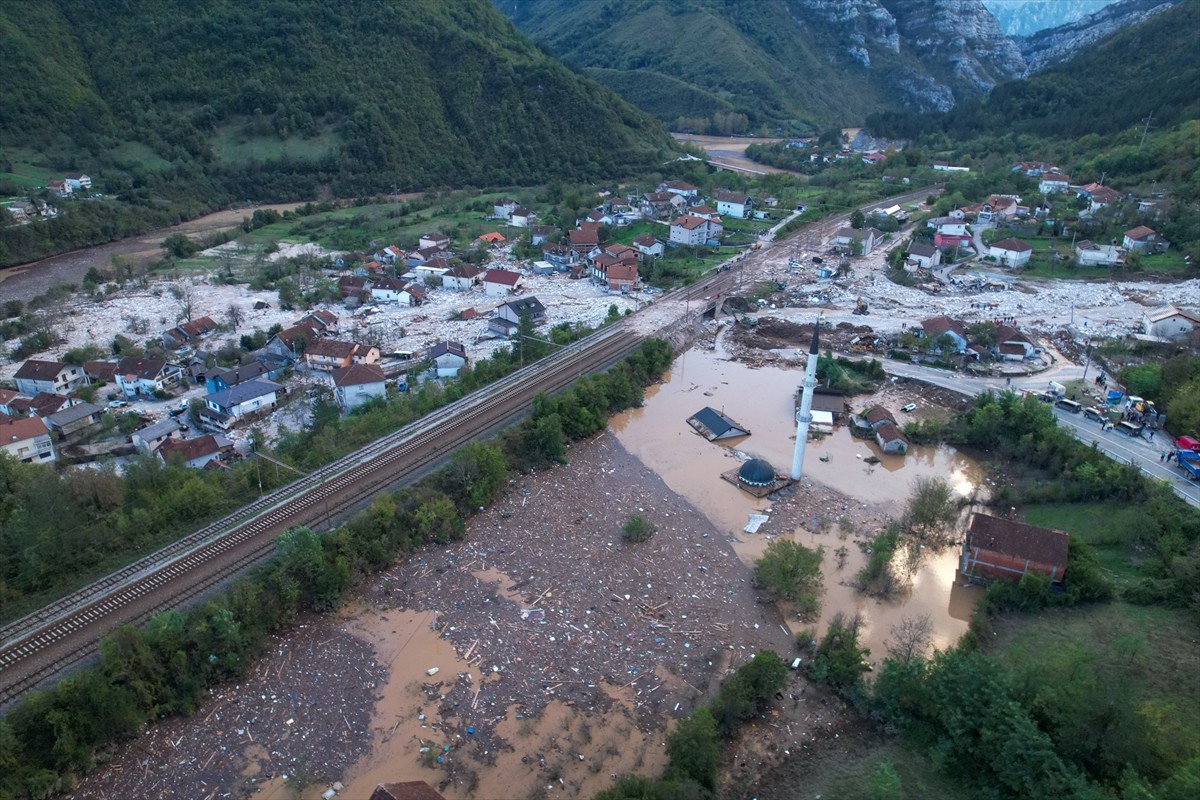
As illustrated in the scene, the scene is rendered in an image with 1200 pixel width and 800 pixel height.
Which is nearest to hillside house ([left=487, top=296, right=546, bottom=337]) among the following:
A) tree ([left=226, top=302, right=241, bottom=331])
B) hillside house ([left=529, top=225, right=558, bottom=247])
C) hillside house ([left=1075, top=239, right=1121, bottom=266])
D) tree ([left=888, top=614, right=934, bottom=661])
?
tree ([left=226, top=302, right=241, bottom=331])

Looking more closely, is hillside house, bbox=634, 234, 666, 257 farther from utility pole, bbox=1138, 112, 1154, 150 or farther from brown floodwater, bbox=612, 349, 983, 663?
utility pole, bbox=1138, 112, 1154, 150

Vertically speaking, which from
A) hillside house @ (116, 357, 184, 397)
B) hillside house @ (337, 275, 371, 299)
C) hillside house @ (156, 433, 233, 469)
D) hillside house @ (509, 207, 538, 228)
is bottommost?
hillside house @ (509, 207, 538, 228)

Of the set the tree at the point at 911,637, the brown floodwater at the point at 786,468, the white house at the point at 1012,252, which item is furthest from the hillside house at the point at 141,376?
the white house at the point at 1012,252

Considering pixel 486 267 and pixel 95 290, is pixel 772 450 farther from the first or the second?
pixel 95 290

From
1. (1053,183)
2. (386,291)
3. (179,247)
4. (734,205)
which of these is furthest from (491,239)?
(1053,183)

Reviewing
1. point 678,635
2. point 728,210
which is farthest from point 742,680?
point 728,210

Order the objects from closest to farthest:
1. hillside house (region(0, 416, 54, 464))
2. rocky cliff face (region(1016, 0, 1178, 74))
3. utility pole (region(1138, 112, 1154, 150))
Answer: hillside house (region(0, 416, 54, 464)) → utility pole (region(1138, 112, 1154, 150)) → rocky cliff face (region(1016, 0, 1178, 74))

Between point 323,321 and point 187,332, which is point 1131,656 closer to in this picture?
point 323,321
